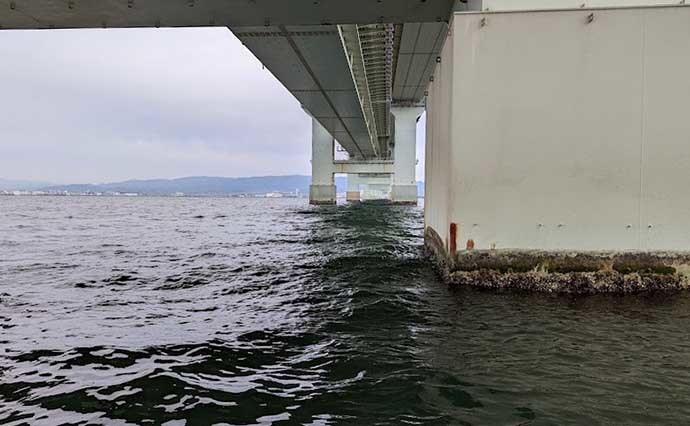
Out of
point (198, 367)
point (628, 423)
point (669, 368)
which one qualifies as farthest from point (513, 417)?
point (198, 367)

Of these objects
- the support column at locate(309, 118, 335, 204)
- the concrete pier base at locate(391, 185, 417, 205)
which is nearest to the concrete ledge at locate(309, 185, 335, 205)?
the support column at locate(309, 118, 335, 204)

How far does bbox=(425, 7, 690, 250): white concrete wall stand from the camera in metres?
6.38

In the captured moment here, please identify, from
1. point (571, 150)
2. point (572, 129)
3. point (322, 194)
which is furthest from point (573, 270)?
point (322, 194)

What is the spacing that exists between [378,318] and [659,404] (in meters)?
2.86

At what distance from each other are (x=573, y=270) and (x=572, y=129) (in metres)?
1.89

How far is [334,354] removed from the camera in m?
4.23

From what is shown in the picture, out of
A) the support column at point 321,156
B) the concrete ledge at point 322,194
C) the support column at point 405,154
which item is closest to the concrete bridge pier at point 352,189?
the concrete ledge at point 322,194

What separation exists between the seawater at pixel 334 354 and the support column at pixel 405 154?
37.2m

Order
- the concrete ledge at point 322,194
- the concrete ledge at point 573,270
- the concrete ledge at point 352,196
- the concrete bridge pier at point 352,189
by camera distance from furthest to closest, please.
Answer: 1. the concrete ledge at point 352,196
2. the concrete bridge pier at point 352,189
3. the concrete ledge at point 322,194
4. the concrete ledge at point 573,270

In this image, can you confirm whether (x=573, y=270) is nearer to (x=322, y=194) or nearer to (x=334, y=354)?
(x=334, y=354)

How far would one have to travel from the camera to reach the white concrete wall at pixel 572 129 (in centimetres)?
638

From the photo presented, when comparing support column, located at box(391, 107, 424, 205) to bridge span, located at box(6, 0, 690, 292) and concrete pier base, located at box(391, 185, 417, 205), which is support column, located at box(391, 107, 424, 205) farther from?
bridge span, located at box(6, 0, 690, 292)

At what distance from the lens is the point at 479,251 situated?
6.68 m

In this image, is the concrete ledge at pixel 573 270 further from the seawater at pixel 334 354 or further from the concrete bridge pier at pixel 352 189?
the concrete bridge pier at pixel 352 189
